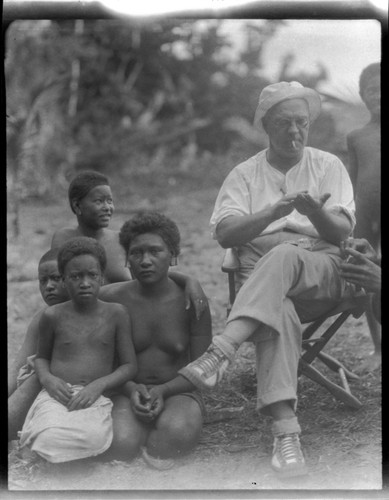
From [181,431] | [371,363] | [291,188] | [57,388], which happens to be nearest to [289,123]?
[291,188]

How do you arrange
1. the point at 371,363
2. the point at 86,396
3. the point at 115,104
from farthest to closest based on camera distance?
Answer: the point at 115,104, the point at 371,363, the point at 86,396

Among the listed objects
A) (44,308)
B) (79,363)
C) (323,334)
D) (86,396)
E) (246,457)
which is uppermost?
(44,308)

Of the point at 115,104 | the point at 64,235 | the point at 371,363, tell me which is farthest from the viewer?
the point at 115,104

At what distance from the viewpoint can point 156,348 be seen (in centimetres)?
369

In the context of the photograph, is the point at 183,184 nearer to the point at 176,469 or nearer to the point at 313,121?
the point at 313,121

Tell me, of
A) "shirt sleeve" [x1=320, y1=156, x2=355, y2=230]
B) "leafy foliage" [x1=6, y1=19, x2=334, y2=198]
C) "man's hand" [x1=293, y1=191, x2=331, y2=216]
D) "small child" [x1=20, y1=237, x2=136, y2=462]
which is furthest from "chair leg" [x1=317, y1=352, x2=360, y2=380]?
"leafy foliage" [x1=6, y1=19, x2=334, y2=198]

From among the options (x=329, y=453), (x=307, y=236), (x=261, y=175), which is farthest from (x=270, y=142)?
(x=329, y=453)

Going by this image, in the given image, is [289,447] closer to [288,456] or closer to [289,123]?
[288,456]

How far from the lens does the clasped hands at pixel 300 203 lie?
142 inches

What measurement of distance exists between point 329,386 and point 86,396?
1.17m

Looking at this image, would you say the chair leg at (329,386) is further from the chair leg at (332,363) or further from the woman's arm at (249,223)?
the woman's arm at (249,223)

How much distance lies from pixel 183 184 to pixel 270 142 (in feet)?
8.90

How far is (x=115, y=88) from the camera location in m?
6.45

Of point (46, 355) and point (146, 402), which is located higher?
point (46, 355)
